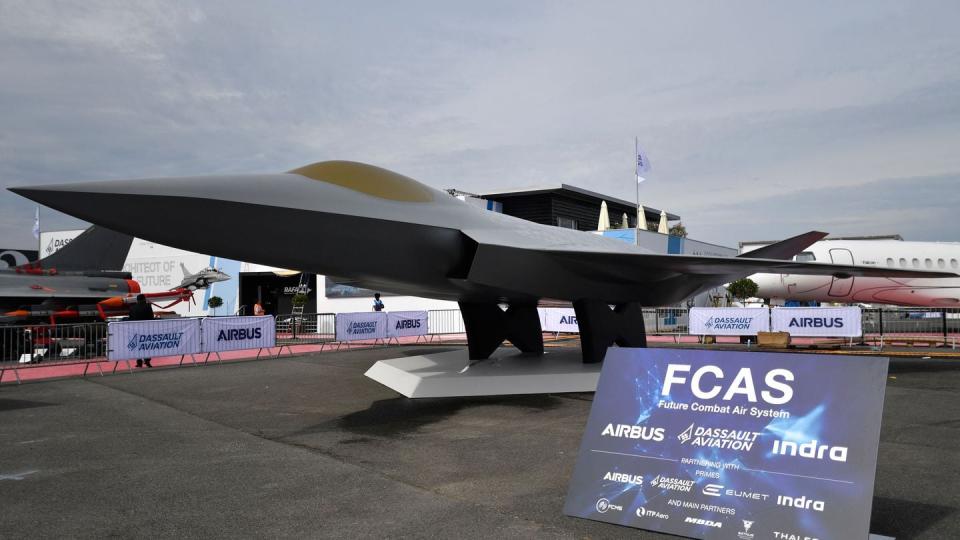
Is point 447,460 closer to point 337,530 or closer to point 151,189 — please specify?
point 337,530

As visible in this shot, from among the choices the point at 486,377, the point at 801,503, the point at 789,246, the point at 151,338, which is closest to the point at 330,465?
the point at 801,503

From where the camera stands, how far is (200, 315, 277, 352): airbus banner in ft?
47.6

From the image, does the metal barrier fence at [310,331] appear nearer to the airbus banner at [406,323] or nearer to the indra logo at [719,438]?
the airbus banner at [406,323]

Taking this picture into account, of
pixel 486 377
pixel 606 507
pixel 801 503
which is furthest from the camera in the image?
pixel 486 377

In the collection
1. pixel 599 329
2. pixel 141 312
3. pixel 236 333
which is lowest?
pixel 236 333

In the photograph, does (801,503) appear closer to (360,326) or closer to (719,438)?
(719,438)

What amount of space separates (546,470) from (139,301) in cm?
1262

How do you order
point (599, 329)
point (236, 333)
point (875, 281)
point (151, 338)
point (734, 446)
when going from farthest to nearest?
point (875, 281)
point (236, 333)
point (151, 338)
point (599, 329)
point (734, 446)

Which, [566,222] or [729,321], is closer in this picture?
[729,321]

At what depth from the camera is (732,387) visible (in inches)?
147

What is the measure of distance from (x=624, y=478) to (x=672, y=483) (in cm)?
29

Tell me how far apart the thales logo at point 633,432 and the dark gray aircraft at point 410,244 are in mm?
4277

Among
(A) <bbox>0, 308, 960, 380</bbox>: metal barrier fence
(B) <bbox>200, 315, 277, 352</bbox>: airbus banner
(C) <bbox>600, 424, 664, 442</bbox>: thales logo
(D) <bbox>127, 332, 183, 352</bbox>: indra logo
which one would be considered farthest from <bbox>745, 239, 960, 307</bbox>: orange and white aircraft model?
(C) <bbox>600, 424, 664, 442</bbox>: thales logo

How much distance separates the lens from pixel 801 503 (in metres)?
3.21
